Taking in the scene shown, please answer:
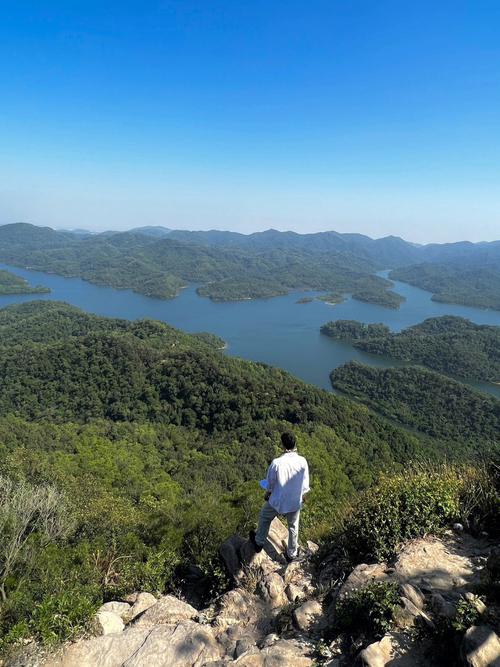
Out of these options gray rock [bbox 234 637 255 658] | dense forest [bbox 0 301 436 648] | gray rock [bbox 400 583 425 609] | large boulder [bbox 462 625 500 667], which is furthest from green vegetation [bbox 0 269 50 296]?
large boulder [bbox 462 625 500 667]

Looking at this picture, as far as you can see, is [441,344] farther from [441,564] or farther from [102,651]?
[102,651]

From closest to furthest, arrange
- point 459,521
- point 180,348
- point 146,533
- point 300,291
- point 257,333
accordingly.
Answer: point 459,521 → point 146,533 → point 180,348 → point 257,333 → point 300,291

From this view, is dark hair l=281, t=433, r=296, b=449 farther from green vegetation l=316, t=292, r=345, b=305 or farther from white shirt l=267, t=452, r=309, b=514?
green vegetation l=316, t=292, r=345, b=305

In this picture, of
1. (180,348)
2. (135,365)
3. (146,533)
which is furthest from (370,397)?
(146,533)

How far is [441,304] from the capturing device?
141250mm

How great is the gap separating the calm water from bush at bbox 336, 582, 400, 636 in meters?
62.3

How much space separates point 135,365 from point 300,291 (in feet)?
407

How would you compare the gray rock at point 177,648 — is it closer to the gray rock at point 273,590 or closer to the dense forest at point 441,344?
the gray rock at point 273,590

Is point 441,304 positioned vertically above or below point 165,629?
below

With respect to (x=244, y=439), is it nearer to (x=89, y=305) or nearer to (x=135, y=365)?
(x=135, y=365)

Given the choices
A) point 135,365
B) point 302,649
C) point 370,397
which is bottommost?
point 370,397

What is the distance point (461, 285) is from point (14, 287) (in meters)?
185

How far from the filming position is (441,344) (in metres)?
79.7

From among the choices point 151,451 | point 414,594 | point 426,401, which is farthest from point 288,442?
point 426,401
